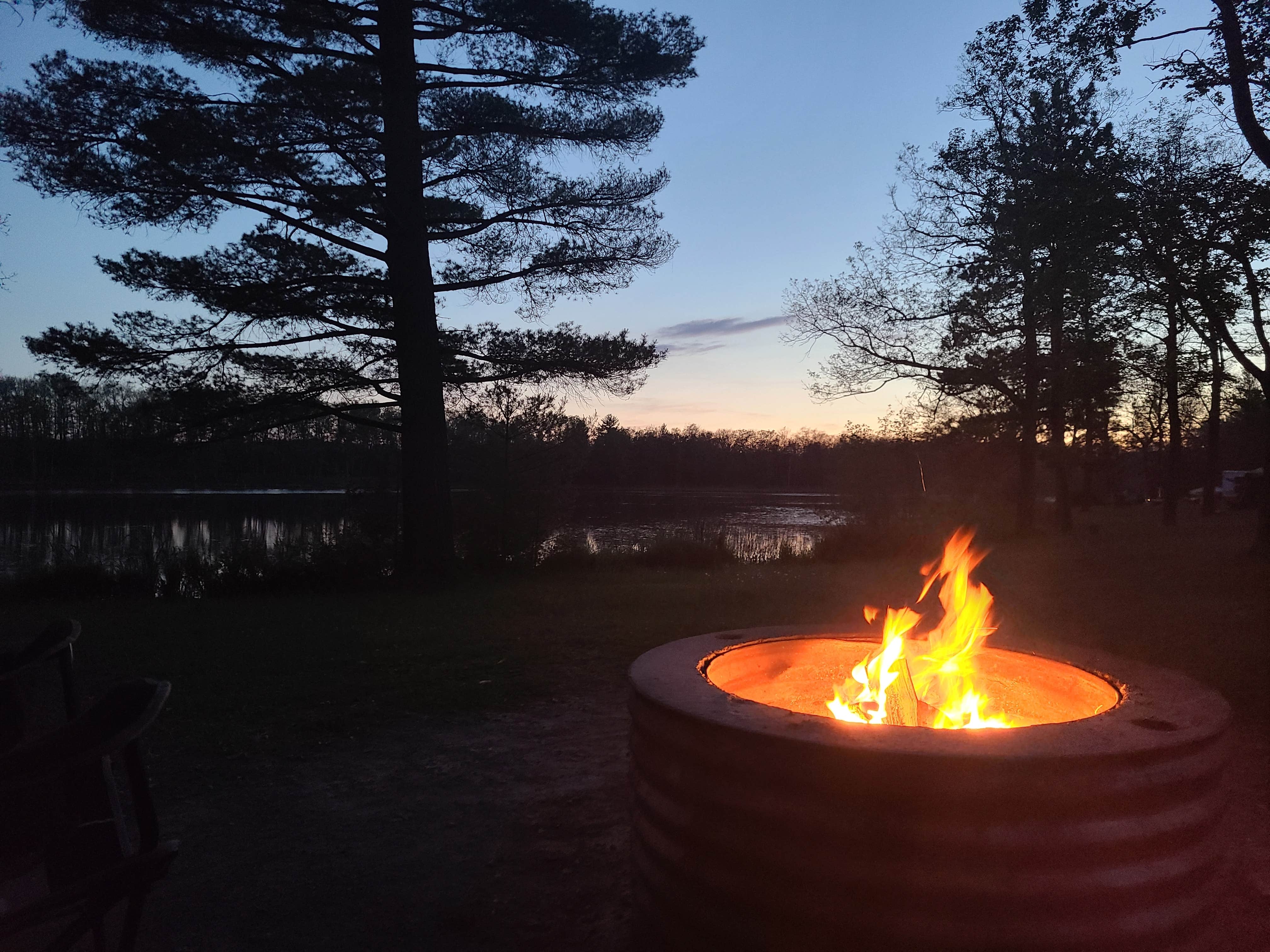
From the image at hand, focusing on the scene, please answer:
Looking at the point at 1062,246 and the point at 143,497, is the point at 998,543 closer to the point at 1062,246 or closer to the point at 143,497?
the point at 1062,246

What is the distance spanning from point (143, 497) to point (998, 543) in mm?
46567

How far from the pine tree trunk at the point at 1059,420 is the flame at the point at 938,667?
9906 mm

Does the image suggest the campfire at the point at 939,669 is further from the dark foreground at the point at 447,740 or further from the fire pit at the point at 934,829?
the dark foreground at the point at 447,740

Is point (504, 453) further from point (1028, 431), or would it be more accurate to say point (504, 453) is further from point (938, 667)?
point (938, 667)

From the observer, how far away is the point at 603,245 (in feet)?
38.6

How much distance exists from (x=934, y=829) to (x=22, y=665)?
2681 millimetres

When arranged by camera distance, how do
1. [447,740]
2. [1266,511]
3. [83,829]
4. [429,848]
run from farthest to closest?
[1266,511] → [447,740] → [429,848] → [83,829]

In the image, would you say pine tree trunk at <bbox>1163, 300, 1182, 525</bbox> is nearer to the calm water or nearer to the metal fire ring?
the calm water

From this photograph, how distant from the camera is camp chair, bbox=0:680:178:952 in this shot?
60.6 inches

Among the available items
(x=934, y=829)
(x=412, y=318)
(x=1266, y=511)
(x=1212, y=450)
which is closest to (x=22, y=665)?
(x=934, y=829)

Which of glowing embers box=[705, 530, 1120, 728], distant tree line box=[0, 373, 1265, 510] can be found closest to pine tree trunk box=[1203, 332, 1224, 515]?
distant tree line box=[0, 373, 1265, 510]

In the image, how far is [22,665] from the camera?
100 inches

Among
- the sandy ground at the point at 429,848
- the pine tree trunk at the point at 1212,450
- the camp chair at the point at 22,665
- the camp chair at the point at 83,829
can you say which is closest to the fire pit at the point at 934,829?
the sandy ground at the point at 429,848

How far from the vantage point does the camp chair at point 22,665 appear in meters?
2.56
